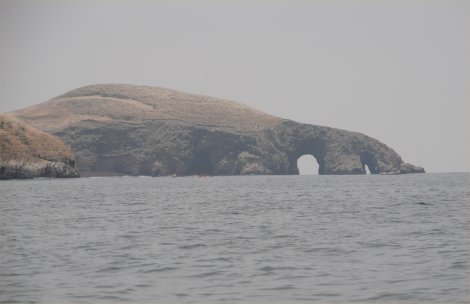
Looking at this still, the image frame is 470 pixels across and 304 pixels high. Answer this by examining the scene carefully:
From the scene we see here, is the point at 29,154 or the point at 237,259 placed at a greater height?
A: the point at 29,154

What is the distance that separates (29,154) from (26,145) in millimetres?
3286

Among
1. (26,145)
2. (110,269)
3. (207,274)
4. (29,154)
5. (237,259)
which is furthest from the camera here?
(26,145)

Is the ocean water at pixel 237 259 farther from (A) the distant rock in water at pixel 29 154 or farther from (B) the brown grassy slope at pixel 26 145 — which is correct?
(B) the brown grassy slope at pixel 26 145

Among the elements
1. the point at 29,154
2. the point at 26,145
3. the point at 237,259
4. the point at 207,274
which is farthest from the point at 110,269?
the point at 26,145

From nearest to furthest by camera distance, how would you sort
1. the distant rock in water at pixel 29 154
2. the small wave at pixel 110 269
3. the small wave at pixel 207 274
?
the small wave at pixel 207 274 < the small wave at pixel 110 269 < the distant rock in water at pixel 29 154

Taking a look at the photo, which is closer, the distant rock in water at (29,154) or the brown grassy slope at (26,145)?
the distant rock in water at (29,154)

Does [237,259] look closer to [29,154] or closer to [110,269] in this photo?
[110,269]

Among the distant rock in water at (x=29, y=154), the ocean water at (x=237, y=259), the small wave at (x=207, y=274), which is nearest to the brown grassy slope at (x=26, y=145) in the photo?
the distant rock in water at (x=29, y=154)

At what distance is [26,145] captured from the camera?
486ft

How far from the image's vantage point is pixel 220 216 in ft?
132

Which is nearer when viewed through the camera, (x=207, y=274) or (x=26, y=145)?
(x=207, y=274)

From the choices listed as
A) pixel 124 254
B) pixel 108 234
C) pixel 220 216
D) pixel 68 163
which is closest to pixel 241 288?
pixel 124 254

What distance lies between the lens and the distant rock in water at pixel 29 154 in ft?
455

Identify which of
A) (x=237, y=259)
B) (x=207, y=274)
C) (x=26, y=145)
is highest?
(x=26, y=145)
